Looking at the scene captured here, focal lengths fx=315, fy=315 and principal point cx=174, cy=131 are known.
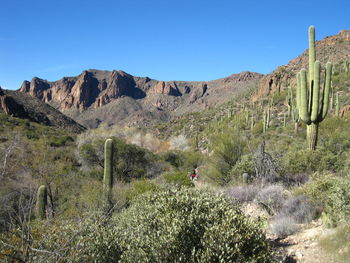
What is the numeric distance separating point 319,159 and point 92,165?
16.9 meters

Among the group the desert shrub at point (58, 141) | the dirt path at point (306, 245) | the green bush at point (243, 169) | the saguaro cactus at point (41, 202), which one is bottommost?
the saguaro cactus at point (41, 202)

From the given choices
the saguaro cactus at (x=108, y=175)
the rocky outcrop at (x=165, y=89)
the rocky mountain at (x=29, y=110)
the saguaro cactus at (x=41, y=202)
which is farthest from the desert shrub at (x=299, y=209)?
the rocky outcrop at (x=165, y=89)

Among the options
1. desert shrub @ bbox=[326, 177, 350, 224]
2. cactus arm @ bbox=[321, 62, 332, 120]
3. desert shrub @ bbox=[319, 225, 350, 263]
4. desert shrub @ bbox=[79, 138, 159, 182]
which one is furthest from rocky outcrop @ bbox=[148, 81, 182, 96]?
desert shrub @ bbox=[319, 225, 350, 263]

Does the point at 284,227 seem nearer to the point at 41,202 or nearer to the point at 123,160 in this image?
the point at 41,202

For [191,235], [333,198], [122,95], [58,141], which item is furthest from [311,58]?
[122,95]

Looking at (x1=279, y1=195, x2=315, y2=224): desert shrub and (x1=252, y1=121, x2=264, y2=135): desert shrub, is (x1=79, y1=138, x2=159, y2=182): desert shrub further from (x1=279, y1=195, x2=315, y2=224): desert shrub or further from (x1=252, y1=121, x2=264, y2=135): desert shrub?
(x1=279, y1=195, x2=315, y2=224): desert shrub

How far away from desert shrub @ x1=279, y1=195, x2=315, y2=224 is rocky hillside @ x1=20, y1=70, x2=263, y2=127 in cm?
9507

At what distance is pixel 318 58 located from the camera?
49.4 m

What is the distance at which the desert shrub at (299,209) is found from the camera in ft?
25.6

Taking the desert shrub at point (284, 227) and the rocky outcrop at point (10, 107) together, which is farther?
the rocky outcrop at point (10, 107)

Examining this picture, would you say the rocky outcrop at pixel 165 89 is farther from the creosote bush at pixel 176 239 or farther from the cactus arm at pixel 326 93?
the creosote bush at pixel 176 239

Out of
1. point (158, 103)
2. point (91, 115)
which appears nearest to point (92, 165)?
point (91, 115)

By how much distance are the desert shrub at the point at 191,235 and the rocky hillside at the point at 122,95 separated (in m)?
97.5

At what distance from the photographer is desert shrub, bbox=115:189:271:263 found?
4.68 meters
